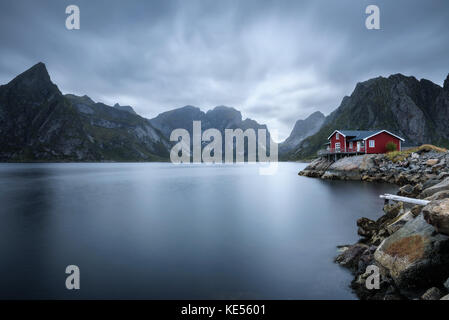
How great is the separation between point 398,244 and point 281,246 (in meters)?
6.18

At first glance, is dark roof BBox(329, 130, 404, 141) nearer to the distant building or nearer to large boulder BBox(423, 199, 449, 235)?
the distant building

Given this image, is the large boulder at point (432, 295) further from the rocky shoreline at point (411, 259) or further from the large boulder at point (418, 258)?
the large boulder at point (418, 258)

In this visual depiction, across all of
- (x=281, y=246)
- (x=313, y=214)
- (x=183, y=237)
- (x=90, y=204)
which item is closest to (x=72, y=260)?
(x=183, y=237)

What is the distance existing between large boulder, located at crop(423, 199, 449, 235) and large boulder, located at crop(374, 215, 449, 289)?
Result: 0.60 m

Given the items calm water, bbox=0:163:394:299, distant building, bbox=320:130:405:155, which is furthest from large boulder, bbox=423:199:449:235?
distant building, bbox=320:130:405:155

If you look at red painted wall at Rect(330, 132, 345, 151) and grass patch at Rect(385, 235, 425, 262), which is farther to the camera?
red painted wall at Rect(330, 132, 345, 151)

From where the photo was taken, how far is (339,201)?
2625 centimetres

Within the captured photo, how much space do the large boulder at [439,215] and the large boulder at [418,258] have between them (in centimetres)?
60

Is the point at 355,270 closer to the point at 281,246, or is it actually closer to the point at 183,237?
the point at 281,246

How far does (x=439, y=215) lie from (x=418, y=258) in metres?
1.56

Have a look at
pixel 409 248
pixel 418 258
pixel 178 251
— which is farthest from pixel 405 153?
pixel 178 251

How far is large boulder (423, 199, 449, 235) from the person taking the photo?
6.56m

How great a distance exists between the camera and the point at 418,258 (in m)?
7.13

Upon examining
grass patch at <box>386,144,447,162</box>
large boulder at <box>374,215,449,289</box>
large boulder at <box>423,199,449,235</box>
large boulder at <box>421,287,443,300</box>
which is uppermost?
grass patch at <box>386,144,447,162</box>
